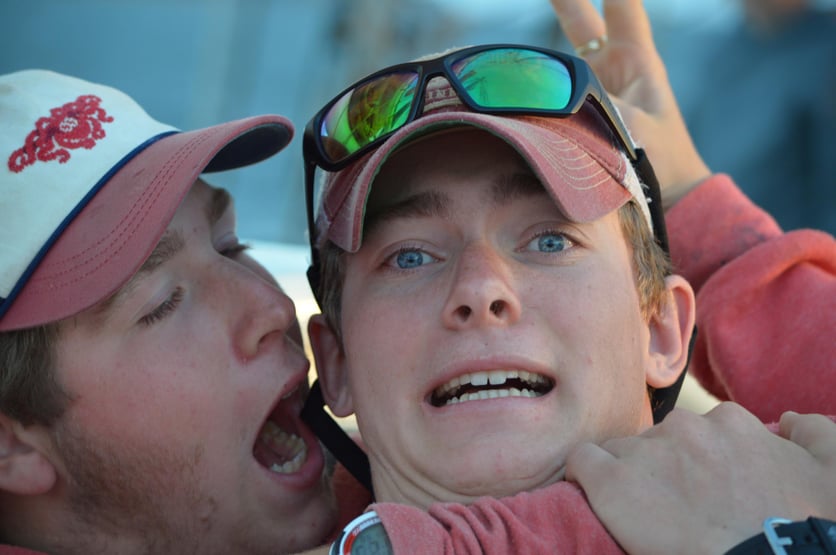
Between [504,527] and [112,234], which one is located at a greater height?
[112,234]

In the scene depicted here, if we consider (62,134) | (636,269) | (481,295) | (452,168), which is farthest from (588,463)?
(62,134)

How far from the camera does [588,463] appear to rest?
145 centimetres

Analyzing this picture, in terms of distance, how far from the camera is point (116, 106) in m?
1.97

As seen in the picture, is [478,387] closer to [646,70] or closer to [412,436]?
[412,436]

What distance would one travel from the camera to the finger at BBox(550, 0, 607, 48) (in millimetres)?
2555

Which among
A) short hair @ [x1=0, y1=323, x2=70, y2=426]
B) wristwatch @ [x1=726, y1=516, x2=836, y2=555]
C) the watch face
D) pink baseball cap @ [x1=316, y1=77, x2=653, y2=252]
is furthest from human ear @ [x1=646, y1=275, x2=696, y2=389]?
short hair @ [x1=0, y1=323, x2=70, y2=426]

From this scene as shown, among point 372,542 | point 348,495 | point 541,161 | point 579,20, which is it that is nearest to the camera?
point 372,542

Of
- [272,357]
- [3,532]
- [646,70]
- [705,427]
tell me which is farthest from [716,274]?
[3,532]

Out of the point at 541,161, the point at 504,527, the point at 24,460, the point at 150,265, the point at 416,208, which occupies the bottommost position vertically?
the point at 24,460

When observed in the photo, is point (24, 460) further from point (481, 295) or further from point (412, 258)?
point (481, 295)

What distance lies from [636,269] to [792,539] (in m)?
0.66

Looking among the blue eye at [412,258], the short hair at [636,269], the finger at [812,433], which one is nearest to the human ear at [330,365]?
the short hair at [636,269]

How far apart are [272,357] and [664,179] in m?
1.18

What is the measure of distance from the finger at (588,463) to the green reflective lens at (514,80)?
591mm
